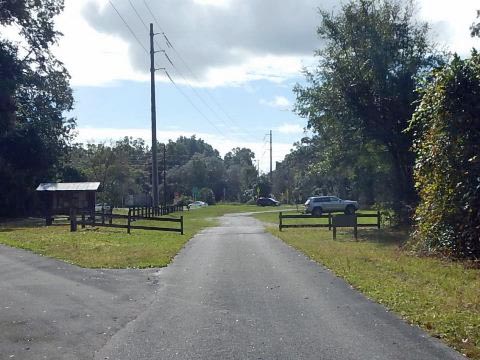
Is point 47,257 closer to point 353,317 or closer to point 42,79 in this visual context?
point 353,317

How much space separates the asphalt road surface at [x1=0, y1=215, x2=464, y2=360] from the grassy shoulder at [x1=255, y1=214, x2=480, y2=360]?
1.20ft

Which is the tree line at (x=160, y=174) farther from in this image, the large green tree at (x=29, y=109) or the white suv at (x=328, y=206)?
the white suv at (x=328, y=206)

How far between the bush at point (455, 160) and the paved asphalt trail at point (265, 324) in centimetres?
484

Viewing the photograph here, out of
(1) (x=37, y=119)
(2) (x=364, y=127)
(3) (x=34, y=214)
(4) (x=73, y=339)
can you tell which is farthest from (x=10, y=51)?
(4) (x=73, y=339)

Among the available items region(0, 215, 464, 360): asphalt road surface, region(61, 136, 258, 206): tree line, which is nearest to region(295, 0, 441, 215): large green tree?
region(0, 215, 464, 360): asphalt road surface

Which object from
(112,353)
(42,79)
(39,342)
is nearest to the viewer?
(112,353)

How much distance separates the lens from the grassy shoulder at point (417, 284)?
8891mm

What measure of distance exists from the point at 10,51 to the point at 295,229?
25.0 m

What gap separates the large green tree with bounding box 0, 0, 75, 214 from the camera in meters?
43.7

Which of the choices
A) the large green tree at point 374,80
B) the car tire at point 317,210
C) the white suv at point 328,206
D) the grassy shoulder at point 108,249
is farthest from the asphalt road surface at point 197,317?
the white suv at point 328,206

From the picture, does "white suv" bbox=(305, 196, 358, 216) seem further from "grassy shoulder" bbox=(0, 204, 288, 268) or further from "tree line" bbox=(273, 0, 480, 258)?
"grassy shoulder" bbox=(0, 204, 288, 268)

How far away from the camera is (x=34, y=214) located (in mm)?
56312

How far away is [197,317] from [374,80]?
2145 centimetres

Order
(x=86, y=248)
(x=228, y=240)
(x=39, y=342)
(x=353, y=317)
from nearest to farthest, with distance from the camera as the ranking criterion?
(x=39, y=342)
(x=353, y=317)
(x=86, y=248)
(x=228, y=240)
